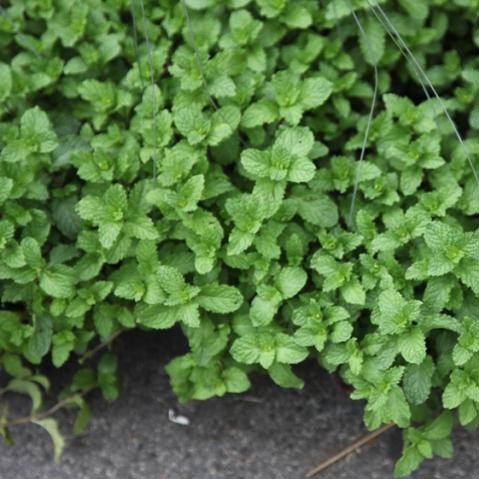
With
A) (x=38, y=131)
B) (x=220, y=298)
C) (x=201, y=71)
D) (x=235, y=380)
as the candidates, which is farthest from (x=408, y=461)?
(x=38, y=131)

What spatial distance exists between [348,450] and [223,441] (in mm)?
358

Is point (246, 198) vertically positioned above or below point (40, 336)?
above

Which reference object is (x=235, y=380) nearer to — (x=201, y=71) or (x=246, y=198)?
(x=246, y=198)

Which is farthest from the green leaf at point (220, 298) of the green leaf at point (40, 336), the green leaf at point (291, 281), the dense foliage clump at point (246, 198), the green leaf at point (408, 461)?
the green leaf at point (408, 461)

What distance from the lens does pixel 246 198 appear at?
2549 mm

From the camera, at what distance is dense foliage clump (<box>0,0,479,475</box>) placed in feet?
8.13

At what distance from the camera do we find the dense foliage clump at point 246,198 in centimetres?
248

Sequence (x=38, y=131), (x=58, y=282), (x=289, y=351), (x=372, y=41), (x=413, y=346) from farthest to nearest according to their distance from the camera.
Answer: (x=372, y=41) < (x=38, y=131) < (x=58, y=282) < (x=289, y=351) < (x=413, y=346)

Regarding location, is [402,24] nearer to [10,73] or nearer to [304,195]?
[304,195]

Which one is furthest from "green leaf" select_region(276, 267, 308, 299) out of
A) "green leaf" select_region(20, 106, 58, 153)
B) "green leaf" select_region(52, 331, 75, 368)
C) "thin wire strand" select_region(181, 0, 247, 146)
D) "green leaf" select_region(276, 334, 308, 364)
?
"green leaf" select_region(20, 106, 58, 153)

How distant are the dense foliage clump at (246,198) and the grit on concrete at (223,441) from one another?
0.12m

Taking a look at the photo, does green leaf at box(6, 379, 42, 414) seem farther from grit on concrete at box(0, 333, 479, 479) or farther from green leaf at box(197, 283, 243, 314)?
green leaf at box(197, 283, 243, 314)

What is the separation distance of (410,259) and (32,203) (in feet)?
3.48

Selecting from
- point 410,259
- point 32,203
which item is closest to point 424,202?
Answer: point 410,259
